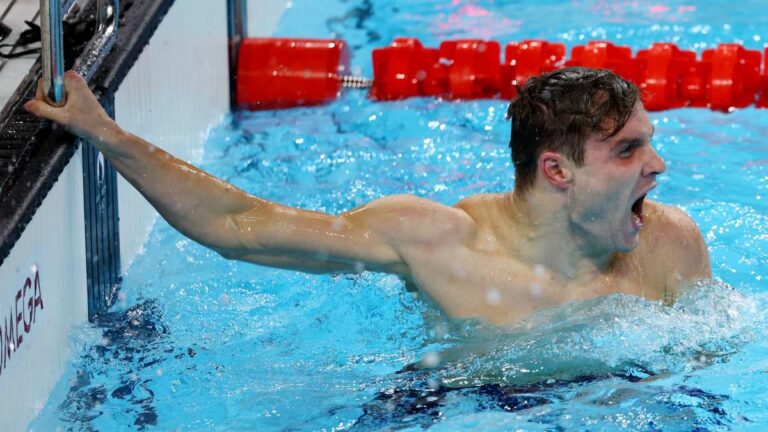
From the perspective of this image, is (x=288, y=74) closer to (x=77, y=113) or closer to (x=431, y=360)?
(x=431, y=360)

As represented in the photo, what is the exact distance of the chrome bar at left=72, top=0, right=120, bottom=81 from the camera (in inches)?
121

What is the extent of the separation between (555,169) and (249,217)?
719 mm

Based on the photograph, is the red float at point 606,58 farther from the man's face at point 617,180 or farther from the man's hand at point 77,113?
the man's hand at point 77,113

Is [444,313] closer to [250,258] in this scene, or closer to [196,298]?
[250,258]

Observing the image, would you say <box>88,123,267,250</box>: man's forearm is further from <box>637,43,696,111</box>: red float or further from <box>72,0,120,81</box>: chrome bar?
<box>637,43,696,111</box>: red float

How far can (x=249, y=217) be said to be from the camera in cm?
253

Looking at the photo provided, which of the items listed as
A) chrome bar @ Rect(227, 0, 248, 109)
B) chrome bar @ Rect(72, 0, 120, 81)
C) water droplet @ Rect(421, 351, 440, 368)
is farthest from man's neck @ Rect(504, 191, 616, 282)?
chrome bar @ Rect(227, 0, 248, 109)

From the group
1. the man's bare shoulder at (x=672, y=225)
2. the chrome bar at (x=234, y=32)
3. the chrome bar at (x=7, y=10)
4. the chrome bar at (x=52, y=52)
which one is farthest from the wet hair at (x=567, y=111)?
the chrome bar at (x=234, y=32)

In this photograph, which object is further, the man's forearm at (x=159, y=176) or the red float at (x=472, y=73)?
the red float at (x=472, y=73)

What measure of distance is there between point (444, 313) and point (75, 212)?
1.05 meters

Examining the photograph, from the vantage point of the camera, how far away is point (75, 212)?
2984mm

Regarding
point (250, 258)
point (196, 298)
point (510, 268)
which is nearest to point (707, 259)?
point (510, 268)

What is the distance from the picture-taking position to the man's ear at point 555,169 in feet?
8.34

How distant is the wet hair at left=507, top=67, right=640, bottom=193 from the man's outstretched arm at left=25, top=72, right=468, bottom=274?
0.27m
